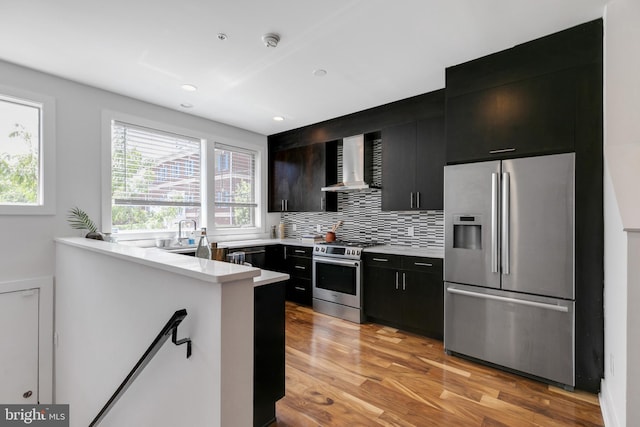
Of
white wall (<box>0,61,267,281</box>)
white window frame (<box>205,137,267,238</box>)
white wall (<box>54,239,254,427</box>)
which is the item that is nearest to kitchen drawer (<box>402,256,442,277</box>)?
white wall (<box>54,239,254,427</box>)

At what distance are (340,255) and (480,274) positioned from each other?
1729mm

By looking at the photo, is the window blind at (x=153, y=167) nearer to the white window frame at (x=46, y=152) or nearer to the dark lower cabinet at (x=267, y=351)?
the white window frame at (x=46, y=152)

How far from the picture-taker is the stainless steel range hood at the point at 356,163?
4.11 metres

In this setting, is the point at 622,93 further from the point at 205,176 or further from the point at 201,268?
the point at 205,176

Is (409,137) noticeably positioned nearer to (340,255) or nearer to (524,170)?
(524,170)

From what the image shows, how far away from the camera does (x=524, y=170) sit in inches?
94.6

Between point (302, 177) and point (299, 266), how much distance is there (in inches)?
55.9

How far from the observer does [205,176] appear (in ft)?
14.3

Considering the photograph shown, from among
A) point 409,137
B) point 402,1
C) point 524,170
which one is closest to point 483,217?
point 524,170

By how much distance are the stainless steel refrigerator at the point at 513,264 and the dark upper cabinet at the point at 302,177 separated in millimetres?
2092

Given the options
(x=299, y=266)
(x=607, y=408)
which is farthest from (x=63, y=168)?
(x=607, y=408)

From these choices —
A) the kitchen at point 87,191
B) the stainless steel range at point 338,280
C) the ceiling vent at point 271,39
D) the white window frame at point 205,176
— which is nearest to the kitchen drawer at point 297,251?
the stainless steel range at point 338,280

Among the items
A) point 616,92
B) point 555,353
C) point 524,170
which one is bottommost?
point 555,353

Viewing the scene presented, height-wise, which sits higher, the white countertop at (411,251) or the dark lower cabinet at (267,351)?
the white countertop at (411,251)
